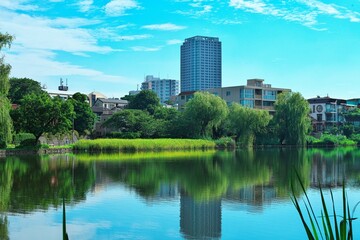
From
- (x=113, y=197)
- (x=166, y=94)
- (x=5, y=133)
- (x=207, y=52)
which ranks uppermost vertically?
(x=207, y=52)

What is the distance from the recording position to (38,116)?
40469mm

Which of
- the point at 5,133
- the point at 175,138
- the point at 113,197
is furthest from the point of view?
the point at 175,138

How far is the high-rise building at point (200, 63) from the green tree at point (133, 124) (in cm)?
11751

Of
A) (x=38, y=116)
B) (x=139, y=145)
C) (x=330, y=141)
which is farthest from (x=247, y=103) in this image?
(x=38, y=116)

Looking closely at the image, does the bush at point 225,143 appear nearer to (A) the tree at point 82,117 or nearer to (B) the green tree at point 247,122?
(B) the green tree at point 247,122

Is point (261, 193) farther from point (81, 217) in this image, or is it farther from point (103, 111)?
point (103, 111)

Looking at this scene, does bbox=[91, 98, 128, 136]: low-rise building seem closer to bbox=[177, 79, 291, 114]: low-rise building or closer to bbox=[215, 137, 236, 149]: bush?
bbox=[177, 79, 291, 114]: low-rise building

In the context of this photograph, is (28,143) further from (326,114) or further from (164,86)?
(164,86)

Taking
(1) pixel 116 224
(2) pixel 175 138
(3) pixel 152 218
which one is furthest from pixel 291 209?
(2) pixel 175 138

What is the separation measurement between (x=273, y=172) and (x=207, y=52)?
→ 158 metres

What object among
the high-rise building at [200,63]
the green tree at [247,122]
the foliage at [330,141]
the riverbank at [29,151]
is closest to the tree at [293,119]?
the green tree at [247,122]

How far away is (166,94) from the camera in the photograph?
180625 mm

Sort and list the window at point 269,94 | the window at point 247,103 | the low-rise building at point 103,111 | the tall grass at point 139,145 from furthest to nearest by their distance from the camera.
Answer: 1. the window at point 269,94
2. the window at point 247,103
3. the low-rise building at point 103,111
4. the tall grass at point 139,145

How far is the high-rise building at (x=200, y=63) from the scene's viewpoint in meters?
176
